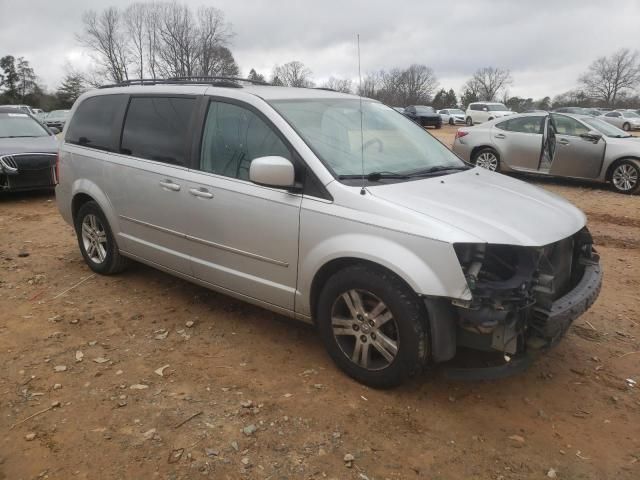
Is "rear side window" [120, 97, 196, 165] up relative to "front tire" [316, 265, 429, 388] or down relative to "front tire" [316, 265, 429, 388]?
up

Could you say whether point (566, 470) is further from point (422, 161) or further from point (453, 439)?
point (422, 161)

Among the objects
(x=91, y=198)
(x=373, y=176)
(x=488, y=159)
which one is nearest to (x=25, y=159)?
(x=91, y=198)

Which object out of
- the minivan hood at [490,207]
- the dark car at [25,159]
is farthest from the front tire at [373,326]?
the dark car at [25,159]

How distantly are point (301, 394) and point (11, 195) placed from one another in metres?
9.19

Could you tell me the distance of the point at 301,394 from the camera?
3.18 meters

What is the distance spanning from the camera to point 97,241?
509 cm

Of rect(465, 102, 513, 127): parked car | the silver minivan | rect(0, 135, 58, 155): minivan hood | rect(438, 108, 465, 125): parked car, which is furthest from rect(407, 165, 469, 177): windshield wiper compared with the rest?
rect(438, 108, 465, 125): parked car

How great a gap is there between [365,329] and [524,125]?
30.6 feet

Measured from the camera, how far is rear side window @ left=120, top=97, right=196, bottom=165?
4051 mm

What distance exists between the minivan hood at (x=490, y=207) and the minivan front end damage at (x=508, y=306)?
89 millimetres

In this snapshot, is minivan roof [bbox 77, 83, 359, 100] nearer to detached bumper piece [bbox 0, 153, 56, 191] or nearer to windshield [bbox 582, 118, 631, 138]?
detached bumper piece [bbox 0, 153, 56, 191]

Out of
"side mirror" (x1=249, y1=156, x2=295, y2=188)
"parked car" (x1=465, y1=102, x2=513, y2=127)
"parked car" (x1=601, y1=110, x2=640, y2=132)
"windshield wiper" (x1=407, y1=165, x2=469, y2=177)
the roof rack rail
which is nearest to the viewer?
"side mirror" (x1=249, y1=156, x2=295, y2=188)

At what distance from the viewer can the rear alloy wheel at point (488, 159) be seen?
37.0 feet

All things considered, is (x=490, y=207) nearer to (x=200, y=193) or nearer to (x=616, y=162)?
(x=200, y=193)
